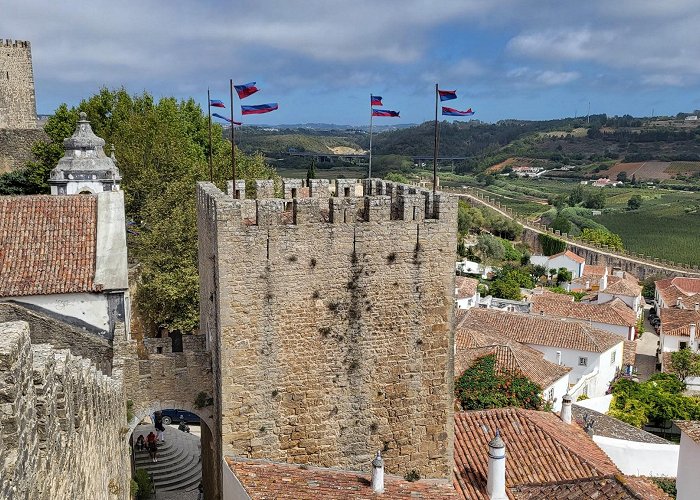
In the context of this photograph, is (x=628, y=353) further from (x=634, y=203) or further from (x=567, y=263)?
(x=634, y=203)

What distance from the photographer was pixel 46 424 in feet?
14.3

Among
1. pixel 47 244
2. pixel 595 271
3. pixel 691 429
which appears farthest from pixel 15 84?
pixel 595 271

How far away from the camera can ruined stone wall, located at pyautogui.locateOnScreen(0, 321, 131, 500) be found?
3.50m

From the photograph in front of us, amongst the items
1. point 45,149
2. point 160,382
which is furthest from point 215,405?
point 45,149

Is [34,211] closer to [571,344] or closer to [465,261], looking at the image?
[571,344]

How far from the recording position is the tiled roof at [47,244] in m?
12.9

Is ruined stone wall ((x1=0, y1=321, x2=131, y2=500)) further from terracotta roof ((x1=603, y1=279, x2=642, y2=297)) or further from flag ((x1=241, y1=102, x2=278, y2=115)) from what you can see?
terracotta roof ((x1=603, y1=279, x2=642, y2=297))

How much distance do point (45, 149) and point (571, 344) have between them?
26942 millimetres

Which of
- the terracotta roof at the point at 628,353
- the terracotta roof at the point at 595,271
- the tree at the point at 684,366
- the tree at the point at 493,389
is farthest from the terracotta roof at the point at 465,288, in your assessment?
the tree at the point at 493,389

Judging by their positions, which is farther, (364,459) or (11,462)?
(364,459)

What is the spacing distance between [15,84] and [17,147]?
4835 millimetres

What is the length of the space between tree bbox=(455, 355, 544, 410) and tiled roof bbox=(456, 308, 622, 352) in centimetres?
866

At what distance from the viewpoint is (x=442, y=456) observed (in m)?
11.1

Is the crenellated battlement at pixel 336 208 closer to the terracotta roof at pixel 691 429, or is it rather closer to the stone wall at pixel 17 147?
the terracotta roof at pixel 691 429
